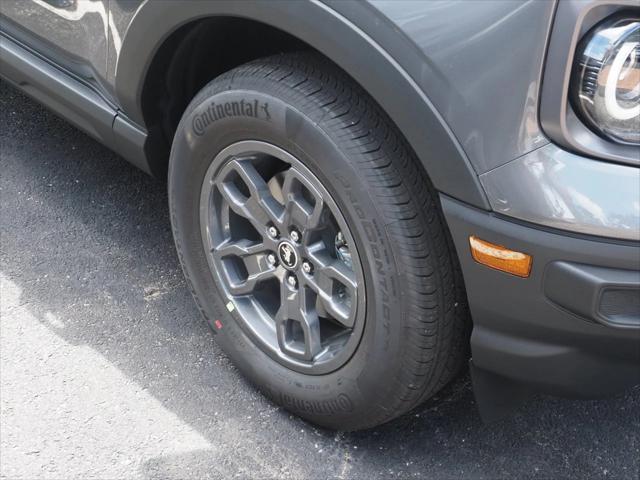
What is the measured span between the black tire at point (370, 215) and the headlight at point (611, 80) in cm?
36

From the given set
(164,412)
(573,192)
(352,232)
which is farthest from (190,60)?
(573,192)

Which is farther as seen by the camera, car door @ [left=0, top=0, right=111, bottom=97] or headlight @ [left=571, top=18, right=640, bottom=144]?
car door @ [left=0, top=0, right=111, bottom=97]

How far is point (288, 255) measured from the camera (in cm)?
207

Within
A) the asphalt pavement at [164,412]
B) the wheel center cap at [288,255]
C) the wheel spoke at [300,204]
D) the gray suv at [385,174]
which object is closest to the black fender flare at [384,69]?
the gray suv at [385,174]

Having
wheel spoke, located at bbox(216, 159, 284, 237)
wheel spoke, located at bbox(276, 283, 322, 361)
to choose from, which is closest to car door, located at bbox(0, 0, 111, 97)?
wheel spoke, located at bbox(216, 159, 284, 237)

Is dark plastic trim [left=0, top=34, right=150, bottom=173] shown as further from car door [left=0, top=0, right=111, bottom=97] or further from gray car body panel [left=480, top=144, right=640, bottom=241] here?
gray car body panel [left=480, top=144, right=640, bottom=241]

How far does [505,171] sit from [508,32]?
0.24 meters

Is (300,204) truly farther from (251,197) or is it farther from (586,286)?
(586,286)

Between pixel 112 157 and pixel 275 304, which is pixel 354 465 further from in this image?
pixel 112 157

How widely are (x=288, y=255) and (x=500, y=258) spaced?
62cm

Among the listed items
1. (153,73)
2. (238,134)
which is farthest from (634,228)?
(153,73)

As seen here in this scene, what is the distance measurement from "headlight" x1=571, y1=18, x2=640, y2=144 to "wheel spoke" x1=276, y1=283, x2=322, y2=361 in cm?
84

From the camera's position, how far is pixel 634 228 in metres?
1.47

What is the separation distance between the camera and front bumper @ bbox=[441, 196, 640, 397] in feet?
4.97
